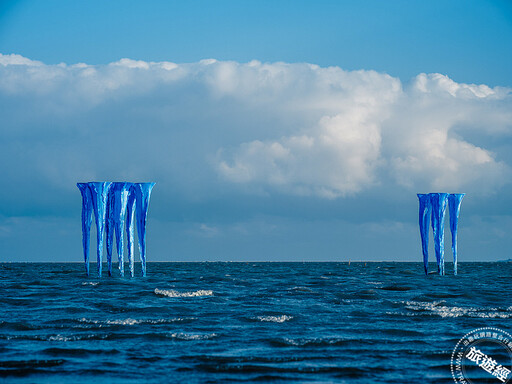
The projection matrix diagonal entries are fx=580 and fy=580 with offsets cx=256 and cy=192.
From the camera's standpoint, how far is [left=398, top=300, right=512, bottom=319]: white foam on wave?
2073 cm

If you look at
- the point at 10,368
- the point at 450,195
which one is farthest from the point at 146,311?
the point at 450,195

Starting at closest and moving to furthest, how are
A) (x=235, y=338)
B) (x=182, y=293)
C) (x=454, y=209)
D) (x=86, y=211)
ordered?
(x=235, y=338)
(x=182, y=293)
(x=86, y=211)
(x=454, y=209)

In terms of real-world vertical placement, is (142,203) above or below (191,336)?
above

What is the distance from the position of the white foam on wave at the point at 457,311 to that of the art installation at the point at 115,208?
57.0ft

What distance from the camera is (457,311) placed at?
22156mm

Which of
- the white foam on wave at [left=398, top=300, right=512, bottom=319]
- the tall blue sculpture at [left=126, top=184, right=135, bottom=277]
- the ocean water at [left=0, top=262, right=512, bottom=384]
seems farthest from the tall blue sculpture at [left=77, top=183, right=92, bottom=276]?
the white foam on wave at [left=398, top=300, right=512, bottom=319]

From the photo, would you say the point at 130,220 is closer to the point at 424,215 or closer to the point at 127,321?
the point at 127,321

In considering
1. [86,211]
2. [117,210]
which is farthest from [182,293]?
[86,211]

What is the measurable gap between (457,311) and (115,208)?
68.8 feet

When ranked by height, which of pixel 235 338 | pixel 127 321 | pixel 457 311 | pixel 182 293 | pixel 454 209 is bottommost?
pixel 457 311

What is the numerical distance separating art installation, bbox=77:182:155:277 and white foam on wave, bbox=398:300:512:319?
57.0 ft

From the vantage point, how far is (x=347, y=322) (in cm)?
1933

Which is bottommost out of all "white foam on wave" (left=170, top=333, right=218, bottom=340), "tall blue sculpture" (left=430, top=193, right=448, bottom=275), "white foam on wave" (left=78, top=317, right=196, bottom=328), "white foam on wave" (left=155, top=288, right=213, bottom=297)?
"white foam on wave" (left=155, top=288, right=213, bottom=297)

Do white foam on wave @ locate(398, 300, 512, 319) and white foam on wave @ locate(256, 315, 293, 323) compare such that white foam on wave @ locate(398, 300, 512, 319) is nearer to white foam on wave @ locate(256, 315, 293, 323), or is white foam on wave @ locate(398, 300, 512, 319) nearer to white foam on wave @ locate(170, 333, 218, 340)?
white foam on wave @ locate(256, 315, 293, 323)
